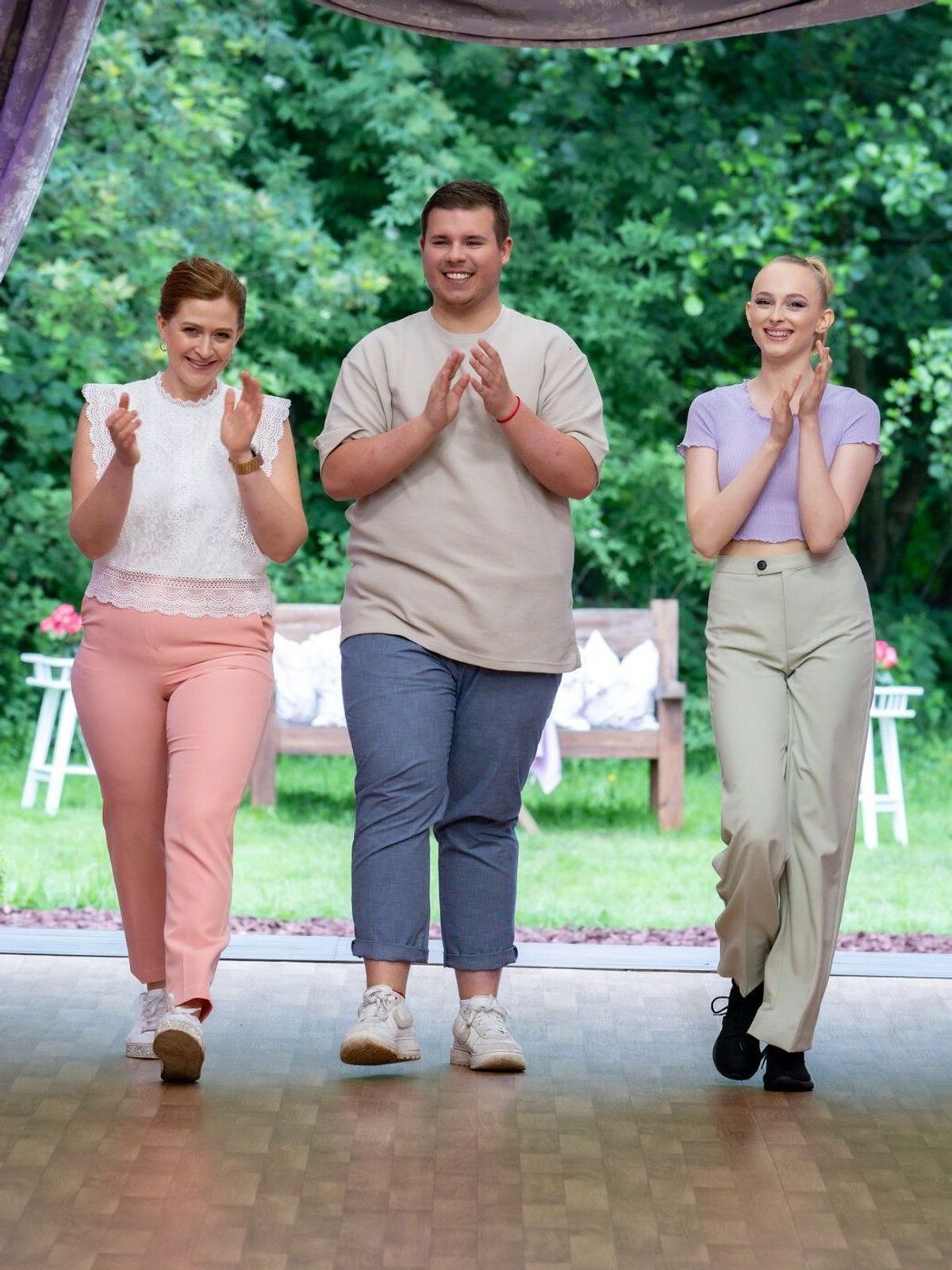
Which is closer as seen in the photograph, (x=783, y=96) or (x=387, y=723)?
(x=387, y=723)

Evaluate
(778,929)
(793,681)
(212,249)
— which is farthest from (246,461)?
(212,249)

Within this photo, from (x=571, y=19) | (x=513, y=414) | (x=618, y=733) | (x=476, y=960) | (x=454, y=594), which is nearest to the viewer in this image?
(x=513, y=414)

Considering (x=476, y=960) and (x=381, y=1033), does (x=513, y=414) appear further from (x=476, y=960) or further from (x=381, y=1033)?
(x=381, y=1033)

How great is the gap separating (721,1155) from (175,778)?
1.16 meters

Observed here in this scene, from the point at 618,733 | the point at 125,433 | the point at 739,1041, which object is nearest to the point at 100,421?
the point at 125,433

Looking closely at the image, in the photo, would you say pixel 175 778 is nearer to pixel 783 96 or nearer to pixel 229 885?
pixel 229 885

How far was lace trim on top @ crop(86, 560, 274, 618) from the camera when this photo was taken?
355cm

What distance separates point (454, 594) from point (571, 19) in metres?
1.55

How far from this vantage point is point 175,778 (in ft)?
11.5

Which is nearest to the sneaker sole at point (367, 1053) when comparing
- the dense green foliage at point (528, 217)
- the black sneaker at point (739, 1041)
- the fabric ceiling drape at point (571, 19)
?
the black sneaker at point (739, 1041)

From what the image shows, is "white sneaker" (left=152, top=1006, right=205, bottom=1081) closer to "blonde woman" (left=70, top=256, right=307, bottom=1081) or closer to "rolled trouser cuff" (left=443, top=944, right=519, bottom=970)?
"blonde woman" (left=70, top=256, right=307, bottom=1081)

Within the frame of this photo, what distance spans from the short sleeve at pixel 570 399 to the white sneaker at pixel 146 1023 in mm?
1309

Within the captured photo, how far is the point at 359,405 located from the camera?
12.0ft

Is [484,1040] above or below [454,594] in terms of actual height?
below
